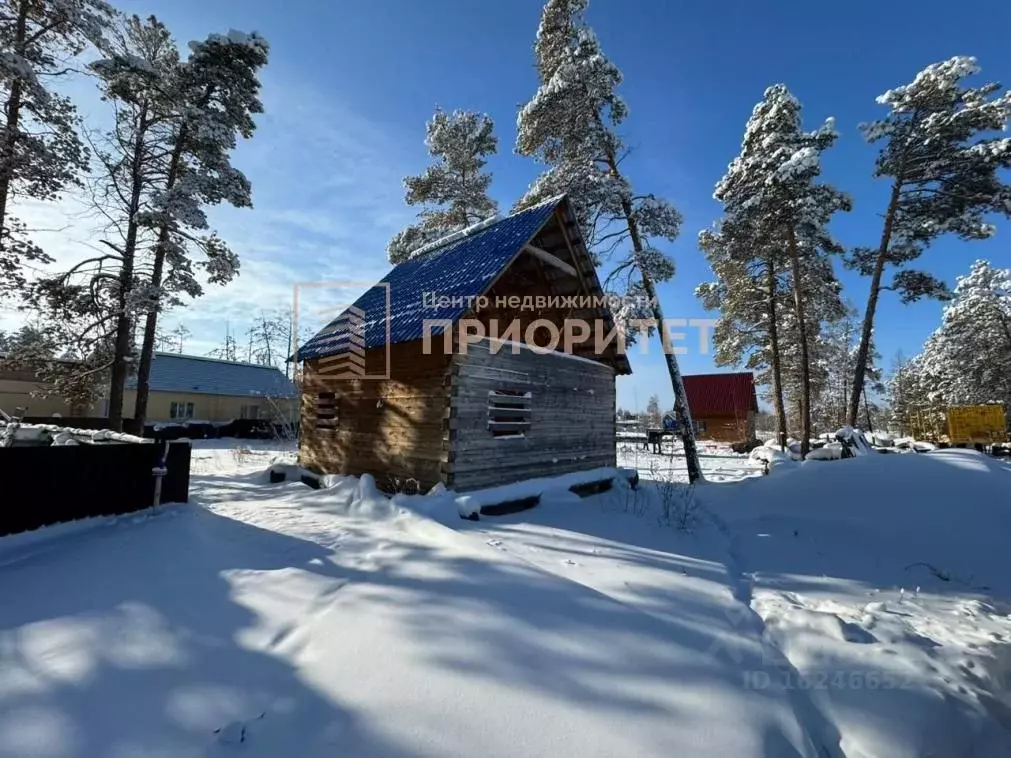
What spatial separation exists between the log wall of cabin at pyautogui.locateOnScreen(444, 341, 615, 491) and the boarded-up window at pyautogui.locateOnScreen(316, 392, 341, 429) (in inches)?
161

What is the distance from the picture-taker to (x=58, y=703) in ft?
8.71

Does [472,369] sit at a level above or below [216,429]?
above

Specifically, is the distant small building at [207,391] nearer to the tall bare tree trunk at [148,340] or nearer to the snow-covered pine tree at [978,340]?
the tall bare tree trunk at [148,340]

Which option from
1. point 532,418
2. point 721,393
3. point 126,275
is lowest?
point 532,418

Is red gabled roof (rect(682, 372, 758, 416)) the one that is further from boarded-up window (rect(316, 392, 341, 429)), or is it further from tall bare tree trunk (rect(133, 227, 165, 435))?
tall bare tree trunk (rect(133, 227, 165, 435))

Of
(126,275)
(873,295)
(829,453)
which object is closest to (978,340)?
(873,295)

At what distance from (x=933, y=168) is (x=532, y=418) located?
59.5ft

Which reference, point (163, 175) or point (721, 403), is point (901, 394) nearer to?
point (721, 403)

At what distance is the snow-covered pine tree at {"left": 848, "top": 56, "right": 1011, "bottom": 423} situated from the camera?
14594mm

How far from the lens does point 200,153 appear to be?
13453 mm

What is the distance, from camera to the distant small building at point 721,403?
108ft

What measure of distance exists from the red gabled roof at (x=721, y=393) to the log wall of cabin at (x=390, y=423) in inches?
1096

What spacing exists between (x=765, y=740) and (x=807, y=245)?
19718 millimetres

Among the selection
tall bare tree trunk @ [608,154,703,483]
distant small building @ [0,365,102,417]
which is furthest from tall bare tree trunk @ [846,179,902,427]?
distant small building @ [0,365,102,417]
